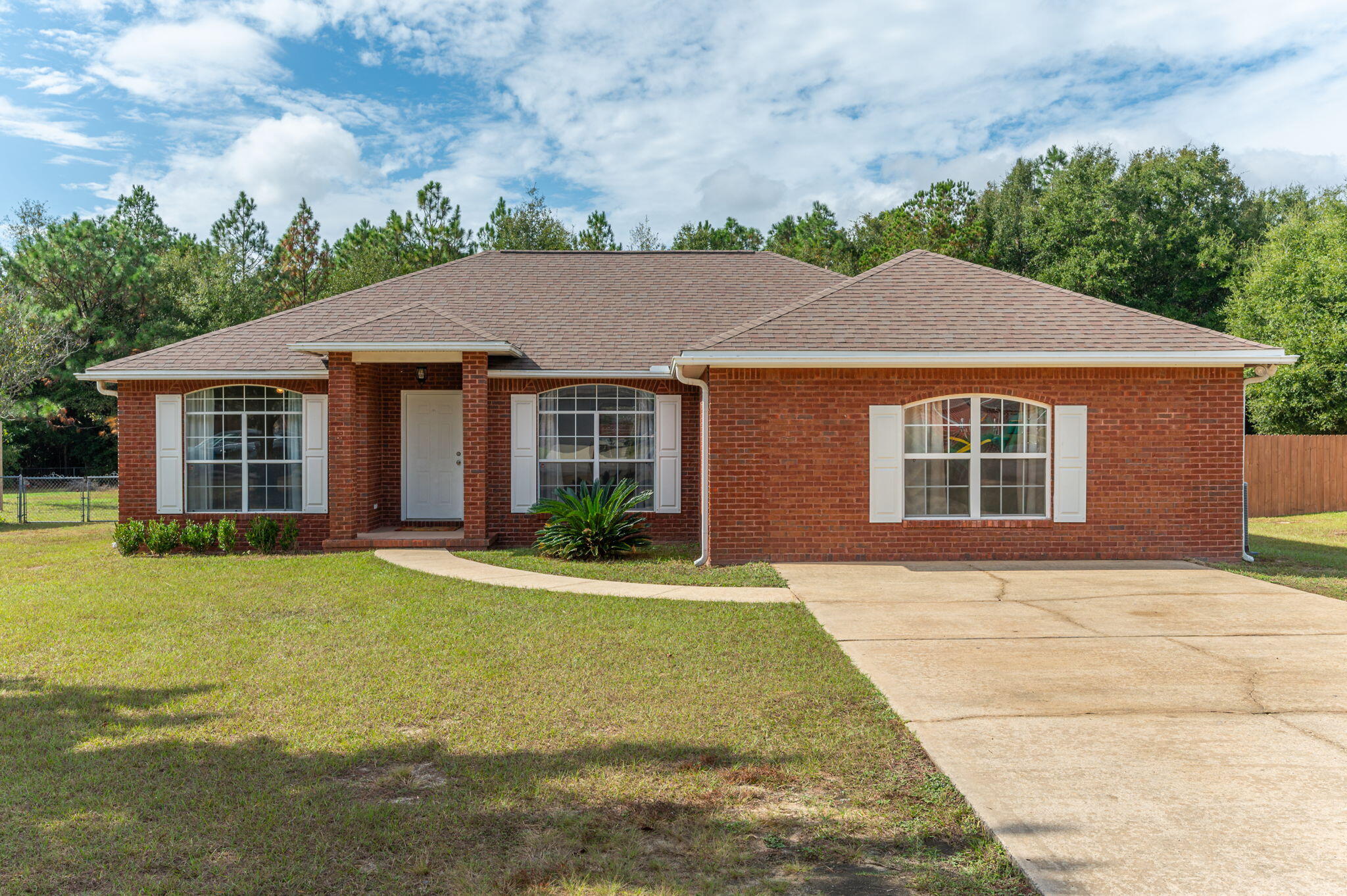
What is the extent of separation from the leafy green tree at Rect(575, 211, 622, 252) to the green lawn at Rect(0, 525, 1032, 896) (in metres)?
34.8

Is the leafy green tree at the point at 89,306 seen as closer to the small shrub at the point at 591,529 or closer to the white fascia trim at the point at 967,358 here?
the small shrub at the point at 591,529

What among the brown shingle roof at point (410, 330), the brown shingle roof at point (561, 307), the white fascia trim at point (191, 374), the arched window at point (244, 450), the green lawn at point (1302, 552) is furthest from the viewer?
the arched window at point (244, 450)

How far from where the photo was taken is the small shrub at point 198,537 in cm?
1350

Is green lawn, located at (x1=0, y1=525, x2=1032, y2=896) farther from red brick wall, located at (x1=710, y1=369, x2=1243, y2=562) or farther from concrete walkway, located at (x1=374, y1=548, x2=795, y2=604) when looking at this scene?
red brick wall, located at (x1=710, y1=369, x2=1243, y2=562)

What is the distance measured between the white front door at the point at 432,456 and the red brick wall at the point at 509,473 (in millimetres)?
1100

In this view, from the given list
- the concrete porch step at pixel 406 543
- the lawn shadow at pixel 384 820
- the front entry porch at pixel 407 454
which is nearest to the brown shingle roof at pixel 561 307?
the front entry porch at pixel 407 454

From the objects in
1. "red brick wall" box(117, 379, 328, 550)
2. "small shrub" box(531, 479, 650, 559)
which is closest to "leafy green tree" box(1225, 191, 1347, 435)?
"small shrub" box(531, 479, 650, 559)

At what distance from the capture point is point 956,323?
12.2 meters

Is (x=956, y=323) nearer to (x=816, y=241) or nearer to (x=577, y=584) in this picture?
(x=577, y=584)

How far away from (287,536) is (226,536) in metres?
0.86

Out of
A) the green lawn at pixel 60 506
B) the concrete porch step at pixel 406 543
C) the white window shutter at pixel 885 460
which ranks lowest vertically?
the green lawn at pixel 60 506

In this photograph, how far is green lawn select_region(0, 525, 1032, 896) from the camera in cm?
366

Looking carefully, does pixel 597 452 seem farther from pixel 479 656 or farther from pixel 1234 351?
pixel 1234 351

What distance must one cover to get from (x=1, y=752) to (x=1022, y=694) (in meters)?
6.20
